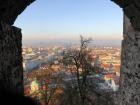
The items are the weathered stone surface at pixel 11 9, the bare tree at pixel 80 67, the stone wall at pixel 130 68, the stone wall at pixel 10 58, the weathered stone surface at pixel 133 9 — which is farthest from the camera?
the bare tree at pixel 80 67

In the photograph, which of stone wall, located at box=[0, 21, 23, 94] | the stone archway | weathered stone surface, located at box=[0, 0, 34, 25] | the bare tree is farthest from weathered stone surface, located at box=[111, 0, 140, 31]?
the bare tree

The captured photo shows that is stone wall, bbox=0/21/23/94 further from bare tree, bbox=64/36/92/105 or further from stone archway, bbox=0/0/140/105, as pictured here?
bare tree, bbox=64/36/92/105

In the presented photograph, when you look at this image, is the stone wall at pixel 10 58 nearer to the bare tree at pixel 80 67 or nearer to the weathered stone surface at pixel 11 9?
the weathered stone surface at pixel 11 9

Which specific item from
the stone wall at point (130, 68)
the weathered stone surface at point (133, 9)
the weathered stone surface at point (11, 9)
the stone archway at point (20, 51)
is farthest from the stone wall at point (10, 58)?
the stone wall at point (130, 68)

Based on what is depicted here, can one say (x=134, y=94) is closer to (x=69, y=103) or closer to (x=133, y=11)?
(x=133, y=11)

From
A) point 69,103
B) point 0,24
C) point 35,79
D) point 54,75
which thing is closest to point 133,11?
point 0,24

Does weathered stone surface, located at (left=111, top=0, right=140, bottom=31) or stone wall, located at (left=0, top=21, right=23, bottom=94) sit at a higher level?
weathered stone surface, located at (left=111, top=0, right=140, bottom=31)

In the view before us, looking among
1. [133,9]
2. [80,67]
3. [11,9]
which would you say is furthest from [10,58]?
[80,67]

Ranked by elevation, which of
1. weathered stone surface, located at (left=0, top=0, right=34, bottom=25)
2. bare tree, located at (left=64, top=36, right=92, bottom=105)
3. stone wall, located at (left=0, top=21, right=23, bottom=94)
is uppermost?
weathered stone surface, located at (left=0, top=0, right=34, bottom=25)
